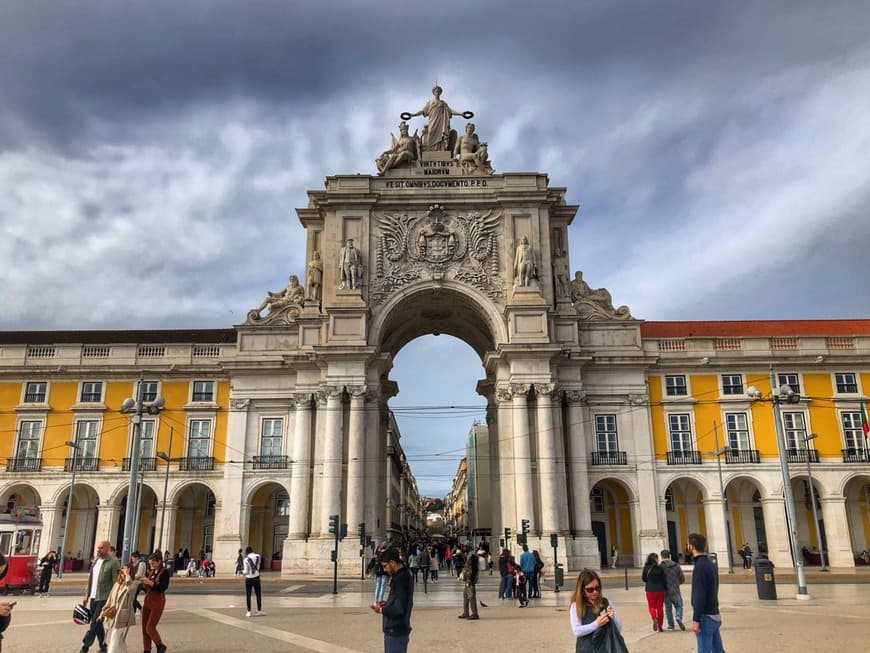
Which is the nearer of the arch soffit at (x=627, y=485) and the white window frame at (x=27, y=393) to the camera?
the arch soffit at (x=627, y=485)

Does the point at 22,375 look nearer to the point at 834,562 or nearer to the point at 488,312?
the point at 488,312

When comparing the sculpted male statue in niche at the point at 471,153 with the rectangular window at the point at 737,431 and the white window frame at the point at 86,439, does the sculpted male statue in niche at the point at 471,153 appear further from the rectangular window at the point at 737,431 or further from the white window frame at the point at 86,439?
the white window frame at the point at 86,439

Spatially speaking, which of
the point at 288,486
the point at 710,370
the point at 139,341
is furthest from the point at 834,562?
the point at 139,341

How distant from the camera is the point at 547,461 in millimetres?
40219

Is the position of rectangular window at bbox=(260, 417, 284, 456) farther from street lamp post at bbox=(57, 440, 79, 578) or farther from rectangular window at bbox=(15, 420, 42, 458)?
rectangular window at bbox=(15, 420, 42, 458)

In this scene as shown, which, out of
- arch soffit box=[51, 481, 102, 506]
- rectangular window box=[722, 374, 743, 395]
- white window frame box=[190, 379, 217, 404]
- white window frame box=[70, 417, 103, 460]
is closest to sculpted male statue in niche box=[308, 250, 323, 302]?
white window frame box=[190, 379, 217, 404]

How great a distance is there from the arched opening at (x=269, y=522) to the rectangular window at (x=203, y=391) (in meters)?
6.62

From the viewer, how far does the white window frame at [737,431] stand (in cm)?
4356

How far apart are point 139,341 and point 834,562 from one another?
44.3 metres

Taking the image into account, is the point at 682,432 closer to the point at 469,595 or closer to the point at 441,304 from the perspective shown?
the point at 441,304

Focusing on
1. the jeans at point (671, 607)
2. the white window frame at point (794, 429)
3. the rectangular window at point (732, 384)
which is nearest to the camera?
the jeans at point (671, 607)

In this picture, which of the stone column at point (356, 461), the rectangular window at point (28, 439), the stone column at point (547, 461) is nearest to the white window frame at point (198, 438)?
the rectangular window at point (28, 439)

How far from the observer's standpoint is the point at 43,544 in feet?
142

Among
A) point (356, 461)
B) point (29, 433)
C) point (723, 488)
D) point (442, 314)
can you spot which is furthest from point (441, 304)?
point (29, 433)
